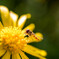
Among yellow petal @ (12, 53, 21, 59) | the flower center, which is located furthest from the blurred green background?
yellow petal @ (12, 53, 21, 59)

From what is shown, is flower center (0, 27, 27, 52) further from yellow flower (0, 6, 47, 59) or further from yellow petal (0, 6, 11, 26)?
yellow petal (0, 6, 11, 26)

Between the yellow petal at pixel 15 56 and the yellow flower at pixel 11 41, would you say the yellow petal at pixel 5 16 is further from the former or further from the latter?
the yellow petal at pixel 15 56

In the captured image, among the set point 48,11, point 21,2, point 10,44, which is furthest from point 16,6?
point 10,44

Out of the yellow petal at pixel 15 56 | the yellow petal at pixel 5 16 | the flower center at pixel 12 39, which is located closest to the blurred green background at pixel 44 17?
the yellow petal at pixel 5 16

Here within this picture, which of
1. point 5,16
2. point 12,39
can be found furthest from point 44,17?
point 12,39

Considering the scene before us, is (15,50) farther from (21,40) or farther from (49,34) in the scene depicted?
(49,34)

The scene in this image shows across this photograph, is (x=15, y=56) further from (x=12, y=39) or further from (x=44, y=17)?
(x=44, y=17)
